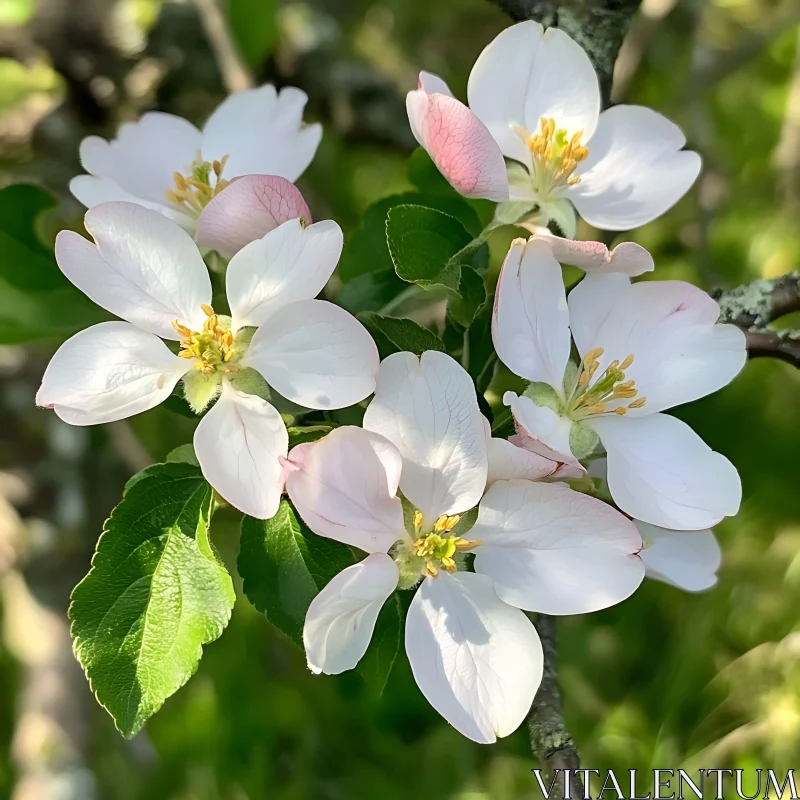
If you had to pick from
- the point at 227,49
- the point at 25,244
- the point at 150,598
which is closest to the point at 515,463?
the point at 150,598

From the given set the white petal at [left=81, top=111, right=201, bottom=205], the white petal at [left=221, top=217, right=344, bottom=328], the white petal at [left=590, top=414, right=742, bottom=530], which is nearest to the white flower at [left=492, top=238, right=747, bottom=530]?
the white petal at [left=590, top=414, right=742, bottom=530]

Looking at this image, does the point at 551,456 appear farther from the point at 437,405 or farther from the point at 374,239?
the point at 374,239

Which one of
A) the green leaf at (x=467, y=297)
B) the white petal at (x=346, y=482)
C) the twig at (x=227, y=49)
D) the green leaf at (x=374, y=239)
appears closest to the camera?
the white petal at (x=346, y=482)

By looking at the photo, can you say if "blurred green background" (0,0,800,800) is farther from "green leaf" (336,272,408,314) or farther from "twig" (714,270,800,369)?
"green leaf" (336,272,408,314)

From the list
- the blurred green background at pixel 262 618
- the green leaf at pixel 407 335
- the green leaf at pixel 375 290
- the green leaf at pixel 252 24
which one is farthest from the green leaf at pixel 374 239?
the green leaf at pixel 252 24

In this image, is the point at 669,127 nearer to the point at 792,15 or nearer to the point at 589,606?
the point at 589,606

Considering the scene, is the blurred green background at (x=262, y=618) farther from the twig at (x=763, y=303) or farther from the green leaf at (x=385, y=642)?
the green leaf at (x=385, y=642)
